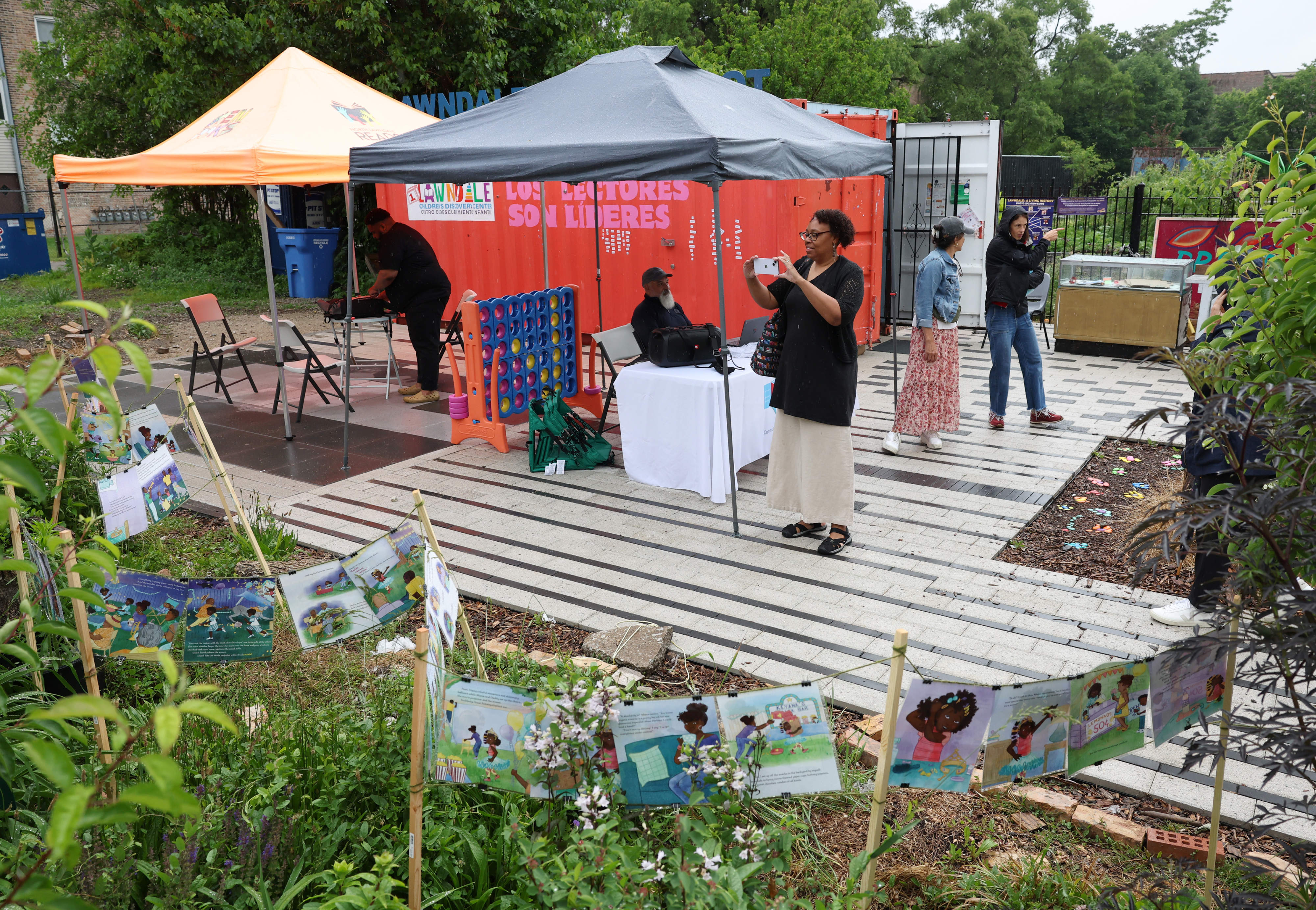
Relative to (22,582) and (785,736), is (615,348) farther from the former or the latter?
(785,736)

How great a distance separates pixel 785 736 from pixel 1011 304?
232 inches

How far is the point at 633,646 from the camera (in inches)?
169

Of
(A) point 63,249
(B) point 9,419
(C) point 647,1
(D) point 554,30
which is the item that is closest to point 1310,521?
(B) point 9,419

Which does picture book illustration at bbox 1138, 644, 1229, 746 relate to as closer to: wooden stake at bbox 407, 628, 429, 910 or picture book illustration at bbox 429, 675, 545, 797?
picture book illustration at bbox 429, 675, 545, 797

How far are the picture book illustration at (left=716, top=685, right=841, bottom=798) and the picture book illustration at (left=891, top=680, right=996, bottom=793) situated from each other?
0.18m

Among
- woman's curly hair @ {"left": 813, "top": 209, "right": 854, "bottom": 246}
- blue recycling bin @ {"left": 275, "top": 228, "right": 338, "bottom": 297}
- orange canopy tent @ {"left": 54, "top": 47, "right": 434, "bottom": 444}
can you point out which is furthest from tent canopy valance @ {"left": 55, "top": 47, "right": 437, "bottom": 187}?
blue recycling bin @ {"left": 275, "top": 228, "right": 338, "bottom": 297}

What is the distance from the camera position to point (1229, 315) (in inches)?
90.0

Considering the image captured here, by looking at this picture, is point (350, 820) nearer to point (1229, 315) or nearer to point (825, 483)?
point (1229, 315)

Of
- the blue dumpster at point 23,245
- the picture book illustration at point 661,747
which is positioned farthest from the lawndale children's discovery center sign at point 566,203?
the blue dumpster at point 23,245

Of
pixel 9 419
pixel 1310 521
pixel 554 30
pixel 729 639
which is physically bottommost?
pixel 729 639

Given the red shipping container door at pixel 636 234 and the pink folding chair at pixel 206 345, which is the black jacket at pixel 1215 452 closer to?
the red shipping container door at pixel 636 234

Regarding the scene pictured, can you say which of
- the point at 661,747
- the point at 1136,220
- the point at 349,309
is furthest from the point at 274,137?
the point at 1136,220

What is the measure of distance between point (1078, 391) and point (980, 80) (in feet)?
133

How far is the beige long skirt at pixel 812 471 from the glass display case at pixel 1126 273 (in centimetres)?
641
